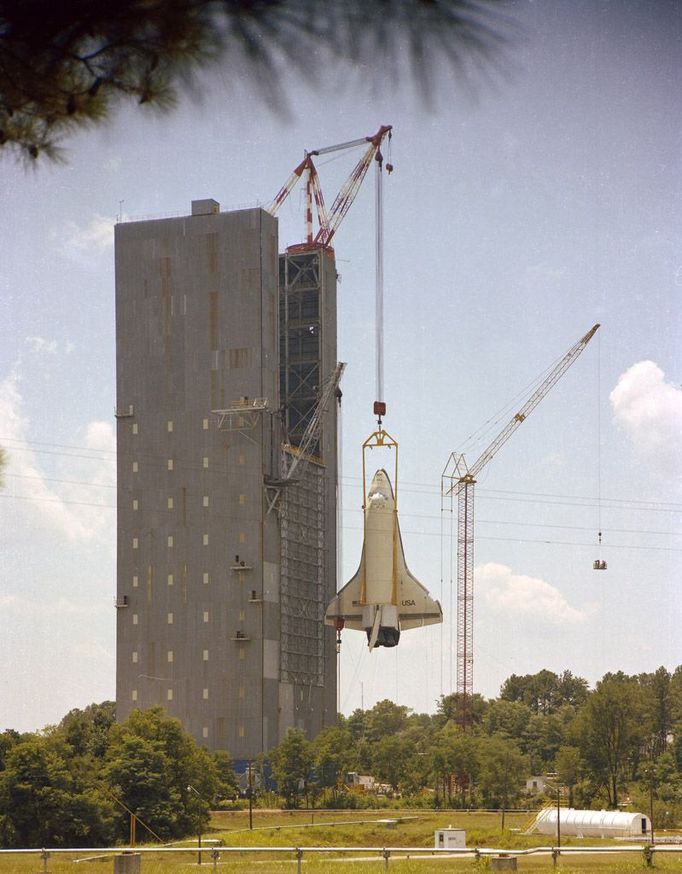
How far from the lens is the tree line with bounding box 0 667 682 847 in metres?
66.2

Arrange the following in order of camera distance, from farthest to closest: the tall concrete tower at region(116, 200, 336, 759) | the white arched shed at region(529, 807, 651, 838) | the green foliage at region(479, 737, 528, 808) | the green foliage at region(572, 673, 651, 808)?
the tall concrete tower at region(116, 200, 336, 759) → the green foliage at region(572, 673, 651, 808) → the green foliage at region(479, 737, 528, 808) → the white arched shed at region(529, 807, 651, 838)

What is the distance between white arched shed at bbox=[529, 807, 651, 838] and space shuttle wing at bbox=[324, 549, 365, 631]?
2122 centimetres

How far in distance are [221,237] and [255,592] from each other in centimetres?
3311

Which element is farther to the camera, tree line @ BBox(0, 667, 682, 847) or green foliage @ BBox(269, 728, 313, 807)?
green foliage @ BBox(269, 728, 313, 807)

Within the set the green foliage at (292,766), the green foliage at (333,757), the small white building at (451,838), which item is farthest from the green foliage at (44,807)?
the green foliage at (333,757)

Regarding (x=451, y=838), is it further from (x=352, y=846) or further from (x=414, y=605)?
(x=414, y=605)

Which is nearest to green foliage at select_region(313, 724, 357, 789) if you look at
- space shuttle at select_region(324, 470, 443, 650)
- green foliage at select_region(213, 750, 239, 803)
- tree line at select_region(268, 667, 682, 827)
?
tree line at select_region(268, 667, 682, 827)

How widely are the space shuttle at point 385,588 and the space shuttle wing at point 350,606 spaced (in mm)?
70

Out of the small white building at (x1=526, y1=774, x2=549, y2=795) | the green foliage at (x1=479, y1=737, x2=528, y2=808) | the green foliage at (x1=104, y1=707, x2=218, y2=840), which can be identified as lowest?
the small white building at (x1=526, y1=774, x2=549, y2=795)

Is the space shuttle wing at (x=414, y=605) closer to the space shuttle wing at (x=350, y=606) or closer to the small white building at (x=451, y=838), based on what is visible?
the space shuttle wing at (x=350, y=606)

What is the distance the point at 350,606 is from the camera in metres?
94.5

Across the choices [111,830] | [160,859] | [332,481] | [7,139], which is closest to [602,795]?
[332,481]

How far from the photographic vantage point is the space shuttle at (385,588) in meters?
91.6

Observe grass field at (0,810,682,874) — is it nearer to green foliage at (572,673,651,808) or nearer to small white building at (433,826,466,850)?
small white building at (433,826,466,850)
